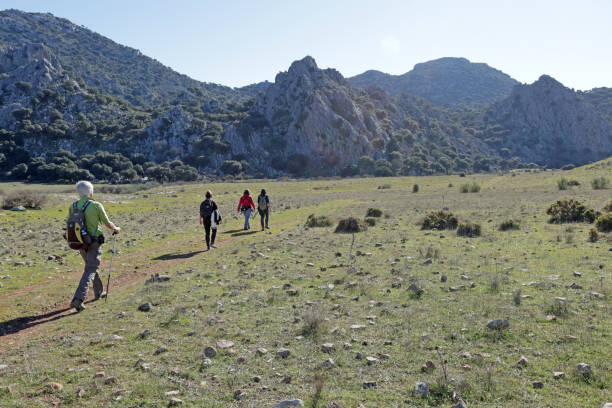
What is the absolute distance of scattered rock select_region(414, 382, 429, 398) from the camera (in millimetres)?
5035

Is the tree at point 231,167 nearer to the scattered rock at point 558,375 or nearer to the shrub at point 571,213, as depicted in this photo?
the shrub at point 571,213

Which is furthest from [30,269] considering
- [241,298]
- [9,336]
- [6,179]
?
[6,179]

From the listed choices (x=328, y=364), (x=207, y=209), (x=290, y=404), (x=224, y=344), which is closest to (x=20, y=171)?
(x=207, y=209)

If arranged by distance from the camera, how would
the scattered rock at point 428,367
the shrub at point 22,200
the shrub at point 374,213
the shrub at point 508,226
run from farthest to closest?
the shrub at point 22,200 < the shrub at point 374,213 < the shrub at point 508,226 < the scattered rock at point 428,367

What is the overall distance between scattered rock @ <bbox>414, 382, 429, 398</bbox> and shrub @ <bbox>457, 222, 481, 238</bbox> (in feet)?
52.5

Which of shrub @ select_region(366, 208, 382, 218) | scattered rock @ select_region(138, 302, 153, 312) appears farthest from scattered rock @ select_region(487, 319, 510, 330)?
shrub @ select_region(366, 208, 382, 218)

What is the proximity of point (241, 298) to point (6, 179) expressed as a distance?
421 ft

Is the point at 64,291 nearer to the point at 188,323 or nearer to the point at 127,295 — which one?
the point at 127,295

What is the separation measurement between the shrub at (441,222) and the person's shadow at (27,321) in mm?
18826

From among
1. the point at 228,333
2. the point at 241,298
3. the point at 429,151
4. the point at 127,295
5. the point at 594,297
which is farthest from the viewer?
the point at 429,151

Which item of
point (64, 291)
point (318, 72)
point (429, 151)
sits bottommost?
point (64, 291)

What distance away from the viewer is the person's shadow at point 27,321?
8133mm

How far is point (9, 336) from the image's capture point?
7.75 m

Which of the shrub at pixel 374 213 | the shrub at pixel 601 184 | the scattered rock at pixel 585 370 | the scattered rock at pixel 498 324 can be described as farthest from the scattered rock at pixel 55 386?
the shrub at pixel 601 184
